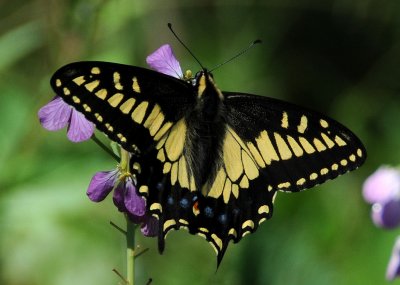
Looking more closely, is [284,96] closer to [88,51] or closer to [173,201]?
[88,51]

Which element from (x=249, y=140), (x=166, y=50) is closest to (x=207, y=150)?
(x=249, y=140)

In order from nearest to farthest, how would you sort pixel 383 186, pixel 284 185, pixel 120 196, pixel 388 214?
1. pixel 120 196
2. pixel 284 185
3. pixel 388 214
4. pixel 383 186

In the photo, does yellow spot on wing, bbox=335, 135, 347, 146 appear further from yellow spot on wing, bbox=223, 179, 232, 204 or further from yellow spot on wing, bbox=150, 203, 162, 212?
yellow spot on wing, bbox=150, 203, 162, 212

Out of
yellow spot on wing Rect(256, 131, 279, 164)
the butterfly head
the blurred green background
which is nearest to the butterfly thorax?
the butterfly head

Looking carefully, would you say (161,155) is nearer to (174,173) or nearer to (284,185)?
(174,173)

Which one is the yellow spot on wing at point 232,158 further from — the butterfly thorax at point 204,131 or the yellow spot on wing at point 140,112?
the yellow spot on wing at point 140,112

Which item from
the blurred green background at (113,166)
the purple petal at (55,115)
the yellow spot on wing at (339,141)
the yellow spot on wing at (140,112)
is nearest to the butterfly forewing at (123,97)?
the yellow spot on wing at (140,112)

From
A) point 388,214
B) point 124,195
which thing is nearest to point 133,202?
point 124,195
